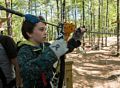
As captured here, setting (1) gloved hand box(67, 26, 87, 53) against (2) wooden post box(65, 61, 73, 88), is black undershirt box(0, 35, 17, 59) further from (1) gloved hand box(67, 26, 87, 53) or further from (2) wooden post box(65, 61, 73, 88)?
(2) wooden post box(65, 61, 73, 88)

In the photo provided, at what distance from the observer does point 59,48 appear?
2.56 metres

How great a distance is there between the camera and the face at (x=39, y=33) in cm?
297

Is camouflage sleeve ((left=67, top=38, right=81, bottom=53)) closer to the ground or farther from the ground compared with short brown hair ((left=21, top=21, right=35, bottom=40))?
closer to the ground

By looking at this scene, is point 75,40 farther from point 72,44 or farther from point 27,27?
point 27,27

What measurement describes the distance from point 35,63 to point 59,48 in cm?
26

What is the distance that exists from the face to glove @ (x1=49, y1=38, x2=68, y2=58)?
0.42m

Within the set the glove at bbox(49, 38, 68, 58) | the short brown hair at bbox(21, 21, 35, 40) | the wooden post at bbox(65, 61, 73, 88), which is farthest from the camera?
the wooden post at bbox(65, 61, 73, 88)

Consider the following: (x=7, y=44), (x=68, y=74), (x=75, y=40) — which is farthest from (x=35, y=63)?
(x=68, y=74)

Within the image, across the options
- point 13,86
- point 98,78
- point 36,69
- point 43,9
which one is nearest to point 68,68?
point 13,86

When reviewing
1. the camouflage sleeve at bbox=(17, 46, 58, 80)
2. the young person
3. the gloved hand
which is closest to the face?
the young person

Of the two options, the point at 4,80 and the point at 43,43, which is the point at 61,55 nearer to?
the point at 43,43

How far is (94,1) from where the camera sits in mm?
46344

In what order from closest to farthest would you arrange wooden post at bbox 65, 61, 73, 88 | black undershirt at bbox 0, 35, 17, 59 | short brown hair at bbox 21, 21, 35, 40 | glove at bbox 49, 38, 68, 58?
1. glove at bbox 49, 38, 68, 58
2. short brown hair at bbox 21, 21, 35, 40
3. black undershirt at bbox 0, 35, 17, 59
4. wooden post at bbox 65, 61, 73, 88

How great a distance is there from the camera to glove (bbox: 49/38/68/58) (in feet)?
8.39
